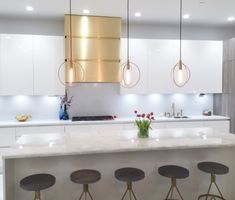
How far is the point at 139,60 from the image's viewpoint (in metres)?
4.84

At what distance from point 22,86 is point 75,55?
118cm

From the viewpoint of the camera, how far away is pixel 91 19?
14.7ft

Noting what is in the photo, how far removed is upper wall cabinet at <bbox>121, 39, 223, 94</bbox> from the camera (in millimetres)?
4875

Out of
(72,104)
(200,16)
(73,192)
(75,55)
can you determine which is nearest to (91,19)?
(75,55)

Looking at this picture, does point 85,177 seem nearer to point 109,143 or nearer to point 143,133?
point 109,143

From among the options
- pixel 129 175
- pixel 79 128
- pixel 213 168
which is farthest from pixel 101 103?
pixel 213 168

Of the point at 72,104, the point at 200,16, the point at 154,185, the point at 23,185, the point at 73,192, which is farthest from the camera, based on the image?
the point at 72,104

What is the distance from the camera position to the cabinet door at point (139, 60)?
4.78 meters

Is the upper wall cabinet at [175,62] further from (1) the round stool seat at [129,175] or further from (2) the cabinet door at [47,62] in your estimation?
(1) the round stool seat at [129,175]

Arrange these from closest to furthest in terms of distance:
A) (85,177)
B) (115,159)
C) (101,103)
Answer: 1. (85,177)
2. (115,159)
3. (101,103)

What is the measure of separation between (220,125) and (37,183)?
13.3ft

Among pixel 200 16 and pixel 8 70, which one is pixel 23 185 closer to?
pixel 8 70

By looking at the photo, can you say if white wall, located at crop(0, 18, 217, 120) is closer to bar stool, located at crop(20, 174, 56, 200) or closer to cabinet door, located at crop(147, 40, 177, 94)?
cabinet door, located at crop(147, 40, 177, 94)

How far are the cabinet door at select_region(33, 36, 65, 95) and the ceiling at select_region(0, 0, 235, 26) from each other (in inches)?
20.2
